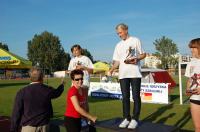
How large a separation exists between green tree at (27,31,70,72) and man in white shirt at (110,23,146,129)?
92.9 m

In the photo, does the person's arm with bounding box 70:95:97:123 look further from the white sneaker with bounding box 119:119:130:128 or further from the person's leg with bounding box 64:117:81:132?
the white sneaker with bounding box 119:119:130:128

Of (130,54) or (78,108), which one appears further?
(130,54)

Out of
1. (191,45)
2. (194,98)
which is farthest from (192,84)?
(191,45)

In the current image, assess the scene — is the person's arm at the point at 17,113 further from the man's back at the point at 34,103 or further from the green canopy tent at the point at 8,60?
the green canopy tent at the point at 8,60

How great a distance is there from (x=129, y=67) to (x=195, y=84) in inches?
71.5

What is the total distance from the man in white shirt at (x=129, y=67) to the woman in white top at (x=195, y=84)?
1.53 m

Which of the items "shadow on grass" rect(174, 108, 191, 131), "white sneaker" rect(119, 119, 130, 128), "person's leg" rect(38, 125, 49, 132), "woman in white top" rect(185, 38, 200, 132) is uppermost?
"woman in white top" rect(185, 38, 200, 132)

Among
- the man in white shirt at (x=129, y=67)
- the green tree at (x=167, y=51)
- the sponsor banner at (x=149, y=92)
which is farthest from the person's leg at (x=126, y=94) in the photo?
the green tree at (x=167, y=51)

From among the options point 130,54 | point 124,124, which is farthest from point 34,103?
point 130,54

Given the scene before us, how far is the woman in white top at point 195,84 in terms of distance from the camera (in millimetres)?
4816

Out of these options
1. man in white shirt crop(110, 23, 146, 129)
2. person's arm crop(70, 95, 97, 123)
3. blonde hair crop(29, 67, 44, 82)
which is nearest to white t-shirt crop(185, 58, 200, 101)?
man in white shirt crop(110, 23, 146, 129)

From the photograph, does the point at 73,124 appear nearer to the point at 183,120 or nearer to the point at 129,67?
the point at 129,67

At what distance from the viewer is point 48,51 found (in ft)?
327

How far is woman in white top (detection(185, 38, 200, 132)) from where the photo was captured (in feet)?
15.8
